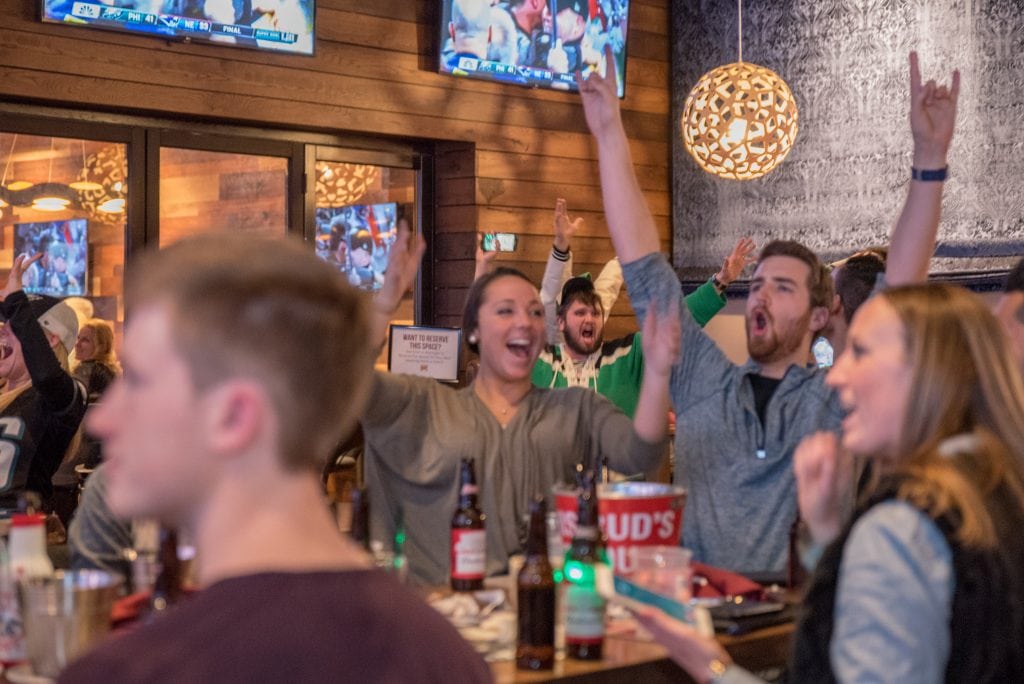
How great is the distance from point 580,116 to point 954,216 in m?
2.09

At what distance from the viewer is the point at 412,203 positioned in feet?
22.9

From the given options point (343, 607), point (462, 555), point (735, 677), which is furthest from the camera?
point (462, 555)

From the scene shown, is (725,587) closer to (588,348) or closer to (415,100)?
(588,348)

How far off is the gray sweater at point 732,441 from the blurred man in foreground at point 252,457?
6.21ft

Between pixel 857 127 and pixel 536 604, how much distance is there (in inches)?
215

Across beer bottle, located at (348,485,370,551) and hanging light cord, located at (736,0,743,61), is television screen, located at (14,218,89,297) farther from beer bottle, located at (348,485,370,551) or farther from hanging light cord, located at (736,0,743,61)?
beer bottle, located at (348,485,370,551)

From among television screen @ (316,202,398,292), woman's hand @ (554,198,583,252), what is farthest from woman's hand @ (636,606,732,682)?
television screen @ (316,202,398,292)

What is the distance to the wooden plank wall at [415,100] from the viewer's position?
5.63 m

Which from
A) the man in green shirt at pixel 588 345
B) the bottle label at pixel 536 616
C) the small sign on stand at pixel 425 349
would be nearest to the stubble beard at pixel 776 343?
the bottle label at pixel 536 616

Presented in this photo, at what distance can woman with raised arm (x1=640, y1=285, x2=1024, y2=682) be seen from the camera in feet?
5.49

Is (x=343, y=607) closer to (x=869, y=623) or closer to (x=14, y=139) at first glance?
(x=869, y=623)

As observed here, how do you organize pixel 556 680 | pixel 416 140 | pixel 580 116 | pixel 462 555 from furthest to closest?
1. pixel 580 116
2. pixel 416 140
3. pixel 462 555
4. pixel 556 680

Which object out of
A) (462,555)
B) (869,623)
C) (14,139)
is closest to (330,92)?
(14,139)

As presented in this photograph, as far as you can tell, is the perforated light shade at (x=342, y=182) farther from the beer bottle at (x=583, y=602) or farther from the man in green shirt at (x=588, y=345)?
the beer bottle at (x=583, y=602)
